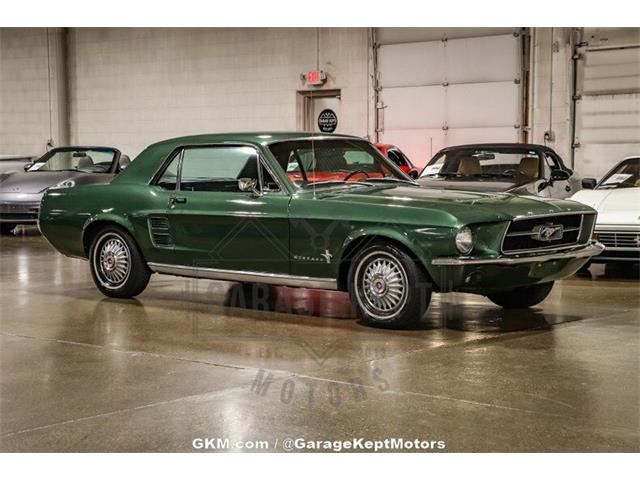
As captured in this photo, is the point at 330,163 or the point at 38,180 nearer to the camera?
the point at 330,163

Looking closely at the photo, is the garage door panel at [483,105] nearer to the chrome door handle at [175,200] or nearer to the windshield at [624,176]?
the windshield at [624,176]

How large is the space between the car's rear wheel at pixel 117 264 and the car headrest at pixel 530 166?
5.42m

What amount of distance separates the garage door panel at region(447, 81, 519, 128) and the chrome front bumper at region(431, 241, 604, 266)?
12216 mm

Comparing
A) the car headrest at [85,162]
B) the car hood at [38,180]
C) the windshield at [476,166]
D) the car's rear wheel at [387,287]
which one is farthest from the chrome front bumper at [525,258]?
the car headrest at [85,162]

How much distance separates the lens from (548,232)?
291 inches

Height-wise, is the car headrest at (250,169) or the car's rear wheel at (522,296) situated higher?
the car headrest at (250,169)

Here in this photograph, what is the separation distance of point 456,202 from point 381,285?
0.80m

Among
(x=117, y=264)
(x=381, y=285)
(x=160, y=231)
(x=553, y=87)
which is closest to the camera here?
(x=381, y=285)

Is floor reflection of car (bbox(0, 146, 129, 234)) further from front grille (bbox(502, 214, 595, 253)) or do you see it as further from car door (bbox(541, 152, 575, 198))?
front grille (bbox(502, 214, 595, 253))

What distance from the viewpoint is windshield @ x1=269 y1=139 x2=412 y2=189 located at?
8.00 m

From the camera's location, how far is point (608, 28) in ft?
59.8

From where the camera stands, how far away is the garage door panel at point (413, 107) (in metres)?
20.7

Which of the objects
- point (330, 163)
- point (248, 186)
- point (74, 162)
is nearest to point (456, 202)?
point (330, 163)

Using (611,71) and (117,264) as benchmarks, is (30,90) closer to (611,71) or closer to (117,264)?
(611,71)
